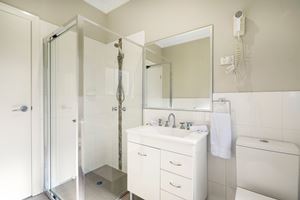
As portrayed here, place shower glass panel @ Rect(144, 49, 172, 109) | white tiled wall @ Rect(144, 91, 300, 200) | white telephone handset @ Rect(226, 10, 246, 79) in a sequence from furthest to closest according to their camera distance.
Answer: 1. shower glass panel @ Rect(144, 49, 172, 109)
2. white telephone handset @ Rect(226, 10, 246, 79)
3. white tiled wall @ Rect(144, 91, 300, 200)

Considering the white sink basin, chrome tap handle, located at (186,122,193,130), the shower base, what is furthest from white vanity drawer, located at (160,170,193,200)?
the shower base

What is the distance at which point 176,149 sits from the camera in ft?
4.19

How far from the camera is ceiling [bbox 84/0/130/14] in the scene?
2.32 m

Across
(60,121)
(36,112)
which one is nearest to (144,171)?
(60,121)

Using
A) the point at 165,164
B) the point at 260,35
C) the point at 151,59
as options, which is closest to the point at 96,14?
the point at 151,59

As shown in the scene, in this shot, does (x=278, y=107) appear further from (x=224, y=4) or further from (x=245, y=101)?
(x=224, y=4)

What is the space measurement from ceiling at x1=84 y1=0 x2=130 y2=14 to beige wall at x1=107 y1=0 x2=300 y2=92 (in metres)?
1.06

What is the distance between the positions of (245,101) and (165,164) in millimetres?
945

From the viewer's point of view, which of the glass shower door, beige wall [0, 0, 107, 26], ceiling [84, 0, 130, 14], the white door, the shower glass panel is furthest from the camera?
ceiling [84, 0, 130, 14]

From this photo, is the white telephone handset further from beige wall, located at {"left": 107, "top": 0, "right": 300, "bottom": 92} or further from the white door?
the white door

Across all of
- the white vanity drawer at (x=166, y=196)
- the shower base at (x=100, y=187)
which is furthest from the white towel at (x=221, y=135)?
the shower base at (x=100, y=187)

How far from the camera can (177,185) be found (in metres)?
1.27

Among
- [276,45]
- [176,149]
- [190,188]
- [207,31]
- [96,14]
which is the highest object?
[96,14]

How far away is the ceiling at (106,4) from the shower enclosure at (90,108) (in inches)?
24.6
